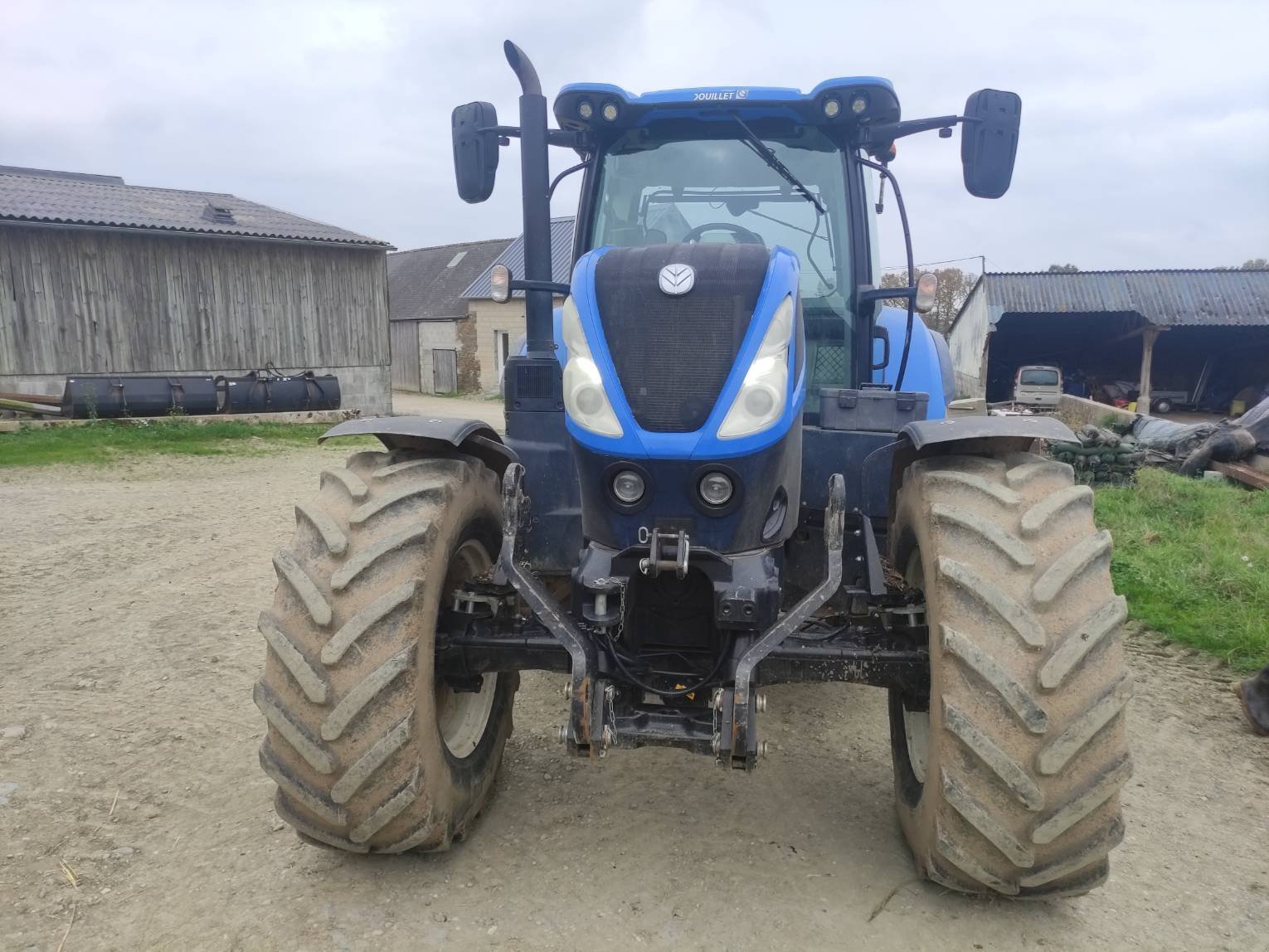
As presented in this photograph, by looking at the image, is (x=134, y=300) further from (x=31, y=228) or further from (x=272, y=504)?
(x=272, y=504)

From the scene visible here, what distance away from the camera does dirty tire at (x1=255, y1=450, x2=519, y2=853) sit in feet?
8.95

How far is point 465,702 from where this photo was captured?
11.5 feet

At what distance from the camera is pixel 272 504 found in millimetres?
9953

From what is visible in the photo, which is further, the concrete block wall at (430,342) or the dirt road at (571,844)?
the concrete block wall at (430,342)

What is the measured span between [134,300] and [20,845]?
17.0 meters

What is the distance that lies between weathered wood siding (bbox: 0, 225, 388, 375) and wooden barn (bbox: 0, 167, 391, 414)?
0.8 inches

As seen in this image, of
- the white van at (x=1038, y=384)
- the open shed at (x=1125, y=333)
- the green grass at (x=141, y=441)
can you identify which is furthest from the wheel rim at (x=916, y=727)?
the white van at (x=1038, y=384)

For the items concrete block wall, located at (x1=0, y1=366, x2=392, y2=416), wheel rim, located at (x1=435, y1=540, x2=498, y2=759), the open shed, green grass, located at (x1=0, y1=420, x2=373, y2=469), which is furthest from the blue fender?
the open shed

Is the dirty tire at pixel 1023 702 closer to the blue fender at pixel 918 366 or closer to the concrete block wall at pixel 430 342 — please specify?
the blue fender at pixel 918 366

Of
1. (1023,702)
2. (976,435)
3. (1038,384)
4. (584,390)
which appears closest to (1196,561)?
(976,435)

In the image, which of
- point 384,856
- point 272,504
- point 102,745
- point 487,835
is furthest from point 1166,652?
point 272,504

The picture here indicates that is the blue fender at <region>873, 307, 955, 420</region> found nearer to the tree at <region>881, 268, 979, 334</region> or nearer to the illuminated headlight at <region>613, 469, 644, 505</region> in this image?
the illuminated headlight at <region>613, 469, 644, 505</region>

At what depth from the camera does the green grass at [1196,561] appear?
5.45 m

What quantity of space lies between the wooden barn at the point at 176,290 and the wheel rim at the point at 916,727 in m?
18.0
